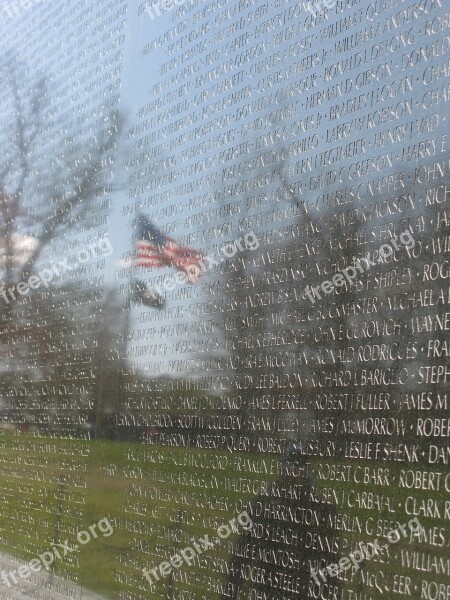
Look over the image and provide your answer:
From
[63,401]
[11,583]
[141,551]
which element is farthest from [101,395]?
[11,583]

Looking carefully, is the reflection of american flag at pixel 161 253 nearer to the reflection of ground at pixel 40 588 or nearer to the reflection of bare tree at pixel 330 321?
the reflection of bare tree at pixel 330 321

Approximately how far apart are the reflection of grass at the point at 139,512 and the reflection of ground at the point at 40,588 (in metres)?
0.08

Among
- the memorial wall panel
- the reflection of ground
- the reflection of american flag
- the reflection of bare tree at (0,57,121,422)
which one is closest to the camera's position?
the memorial wall panel

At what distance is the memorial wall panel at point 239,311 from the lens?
4.02 metres

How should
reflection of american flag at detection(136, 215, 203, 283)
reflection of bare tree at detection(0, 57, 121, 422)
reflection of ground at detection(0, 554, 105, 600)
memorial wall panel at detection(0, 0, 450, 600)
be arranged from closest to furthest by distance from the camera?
memorial wall panel at detection(0, 0, 450, 600) < reflection of american flag at detection(136, 215, 203, 283) < reflection of ground at detection(0, 554, 105, 600) < reflection of bare tree at detection(0, 57, 121, 422)

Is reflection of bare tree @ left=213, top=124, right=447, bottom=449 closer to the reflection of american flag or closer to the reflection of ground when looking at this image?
the reflection of american flag

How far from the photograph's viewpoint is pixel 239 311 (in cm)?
512

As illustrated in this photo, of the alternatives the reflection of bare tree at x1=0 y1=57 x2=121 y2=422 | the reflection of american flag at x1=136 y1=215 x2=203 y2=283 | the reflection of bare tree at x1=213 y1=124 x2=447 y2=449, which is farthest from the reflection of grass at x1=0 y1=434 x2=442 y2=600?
the reflection of american flag at x1=136 y1=215 x2=203 y2=283

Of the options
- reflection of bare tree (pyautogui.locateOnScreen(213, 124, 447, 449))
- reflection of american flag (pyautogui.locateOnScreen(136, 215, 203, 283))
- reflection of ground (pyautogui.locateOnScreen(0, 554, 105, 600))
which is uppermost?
reflection of american flag (pyautogui.locateOnScreen(136, 215, 203, 283))

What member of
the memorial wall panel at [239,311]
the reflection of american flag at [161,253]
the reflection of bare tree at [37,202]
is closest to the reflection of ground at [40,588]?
the memorial wall panel at [239,311]

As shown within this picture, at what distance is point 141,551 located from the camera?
A: 18.8 ft

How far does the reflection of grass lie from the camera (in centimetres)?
409

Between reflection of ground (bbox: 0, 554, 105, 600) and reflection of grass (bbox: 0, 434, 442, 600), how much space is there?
0.08m

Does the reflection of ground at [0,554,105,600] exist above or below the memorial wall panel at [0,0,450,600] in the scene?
below
